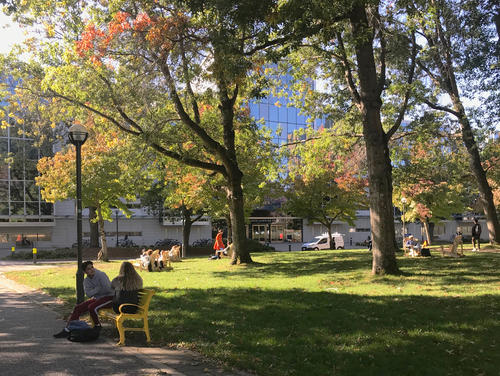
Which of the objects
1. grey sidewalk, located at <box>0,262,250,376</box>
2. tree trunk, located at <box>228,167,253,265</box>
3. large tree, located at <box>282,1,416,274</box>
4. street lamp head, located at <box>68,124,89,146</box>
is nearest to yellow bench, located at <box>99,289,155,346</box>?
grey sidewalk, located at <box>0,262,250,376</box>

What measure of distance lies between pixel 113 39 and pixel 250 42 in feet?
14.2

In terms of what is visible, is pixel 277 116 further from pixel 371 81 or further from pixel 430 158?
pixel 371 81

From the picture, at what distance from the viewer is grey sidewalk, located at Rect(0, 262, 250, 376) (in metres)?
5.13

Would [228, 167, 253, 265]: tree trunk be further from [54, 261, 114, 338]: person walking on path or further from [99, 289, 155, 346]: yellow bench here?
[99, 289, 155, 346]: yellow bench

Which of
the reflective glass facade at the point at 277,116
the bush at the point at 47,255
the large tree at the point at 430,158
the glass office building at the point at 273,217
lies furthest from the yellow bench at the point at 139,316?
the reflective glass facade at the point at 277,116

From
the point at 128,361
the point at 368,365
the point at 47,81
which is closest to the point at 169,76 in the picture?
the point at 47,81

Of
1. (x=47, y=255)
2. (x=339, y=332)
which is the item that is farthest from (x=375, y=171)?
(x=47, y=255)

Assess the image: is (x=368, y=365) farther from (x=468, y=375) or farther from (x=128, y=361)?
(x=128, y=361)

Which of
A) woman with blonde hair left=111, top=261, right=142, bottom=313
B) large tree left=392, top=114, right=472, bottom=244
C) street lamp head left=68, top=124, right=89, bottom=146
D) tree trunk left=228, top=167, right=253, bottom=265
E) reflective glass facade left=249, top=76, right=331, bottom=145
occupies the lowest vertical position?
woman with blonde hair left=111, top=261, right=142, bottom=313

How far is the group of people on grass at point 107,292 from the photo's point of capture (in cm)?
676

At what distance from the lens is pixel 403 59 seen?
18391 millimetres

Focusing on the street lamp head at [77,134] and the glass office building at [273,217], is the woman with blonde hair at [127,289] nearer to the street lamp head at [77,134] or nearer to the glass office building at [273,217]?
the street lamp head at [77,134]

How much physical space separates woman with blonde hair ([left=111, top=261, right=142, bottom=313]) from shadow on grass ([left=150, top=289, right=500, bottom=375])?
729 millimetres

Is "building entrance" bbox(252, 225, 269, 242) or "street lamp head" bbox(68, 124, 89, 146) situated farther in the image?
"building entrance" bbox(252, 225, 269, 242)
